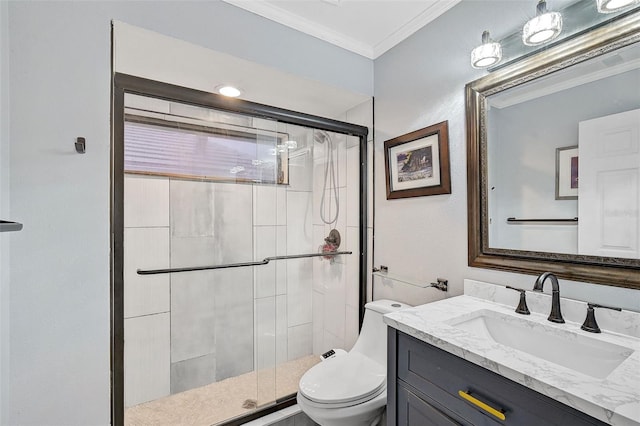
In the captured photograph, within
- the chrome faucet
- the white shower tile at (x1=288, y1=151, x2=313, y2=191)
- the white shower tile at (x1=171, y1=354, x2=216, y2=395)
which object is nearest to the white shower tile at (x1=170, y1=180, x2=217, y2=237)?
the white shower tile at (x1=288, y1=151, x2=313, y2=191)

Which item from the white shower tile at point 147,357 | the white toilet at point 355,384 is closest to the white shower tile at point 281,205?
the white toilet at point 355,384

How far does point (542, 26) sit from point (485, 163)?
0.55 metres

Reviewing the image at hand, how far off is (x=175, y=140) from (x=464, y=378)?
1850mm

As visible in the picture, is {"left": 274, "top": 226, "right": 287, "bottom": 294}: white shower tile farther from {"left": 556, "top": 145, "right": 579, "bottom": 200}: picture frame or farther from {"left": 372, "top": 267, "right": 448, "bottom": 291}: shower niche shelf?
{"left": 556, "top": 145, "right": 579, "bottom": 200}: picture frame

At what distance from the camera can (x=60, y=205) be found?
4.00 feet

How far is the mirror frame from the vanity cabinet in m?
0.60

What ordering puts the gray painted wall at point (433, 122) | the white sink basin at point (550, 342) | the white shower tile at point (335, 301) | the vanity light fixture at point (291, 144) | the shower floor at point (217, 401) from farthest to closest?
1. the white shower tile at point (335, 301)
2. the vanity light fixture at point (291, 144)
3. the shower floor at point (217, 401)
4. the gray painted wall at point (433, 122)
5. the white sink basin at point (550, 342)

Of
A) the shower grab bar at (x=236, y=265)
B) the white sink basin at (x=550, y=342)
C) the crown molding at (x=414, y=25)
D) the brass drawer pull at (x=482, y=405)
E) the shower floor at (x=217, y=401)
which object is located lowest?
the shower floor at (x=217, y=401)

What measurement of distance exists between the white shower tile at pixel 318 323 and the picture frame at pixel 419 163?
0.99m

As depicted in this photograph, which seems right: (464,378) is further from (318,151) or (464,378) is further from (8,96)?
(8,96)

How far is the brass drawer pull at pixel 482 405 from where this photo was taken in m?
0.79

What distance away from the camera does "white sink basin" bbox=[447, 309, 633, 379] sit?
92cm

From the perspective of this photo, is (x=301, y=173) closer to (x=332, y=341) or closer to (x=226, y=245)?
(x=226, y=245)

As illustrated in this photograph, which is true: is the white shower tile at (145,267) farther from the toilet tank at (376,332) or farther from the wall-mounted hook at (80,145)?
the toilet tank at (376,332)
